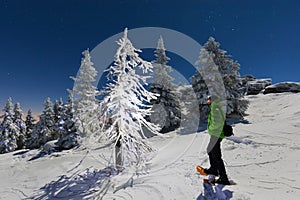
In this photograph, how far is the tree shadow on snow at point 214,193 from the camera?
13.2 ft

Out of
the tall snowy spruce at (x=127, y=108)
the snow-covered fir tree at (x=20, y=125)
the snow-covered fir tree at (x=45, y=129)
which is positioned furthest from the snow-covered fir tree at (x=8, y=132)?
the tall snowy spruce at (x=127, y=108)

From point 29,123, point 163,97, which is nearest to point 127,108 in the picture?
point 163,97

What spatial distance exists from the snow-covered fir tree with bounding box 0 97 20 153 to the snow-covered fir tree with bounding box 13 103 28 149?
2.00 metres

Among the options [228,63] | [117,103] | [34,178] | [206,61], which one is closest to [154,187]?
[117,103]

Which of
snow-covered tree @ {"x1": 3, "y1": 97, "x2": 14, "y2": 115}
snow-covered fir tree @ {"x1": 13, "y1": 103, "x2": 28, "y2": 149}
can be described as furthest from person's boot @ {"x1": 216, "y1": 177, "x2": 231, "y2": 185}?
snow-covered fir tree @ {"x1": 13, "y1": 103, "x2": 28, "y2": 149}

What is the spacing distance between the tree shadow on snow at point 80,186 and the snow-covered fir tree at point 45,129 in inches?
1138

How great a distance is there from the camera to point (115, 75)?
785 cm

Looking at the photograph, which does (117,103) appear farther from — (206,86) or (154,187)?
(206,86)

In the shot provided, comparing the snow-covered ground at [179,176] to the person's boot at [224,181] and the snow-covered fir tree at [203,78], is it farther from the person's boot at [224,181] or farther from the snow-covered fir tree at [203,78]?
the snow-covered fir tree at [203,78]

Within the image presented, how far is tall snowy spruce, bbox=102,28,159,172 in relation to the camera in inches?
277

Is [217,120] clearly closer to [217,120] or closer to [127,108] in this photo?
[217,120]

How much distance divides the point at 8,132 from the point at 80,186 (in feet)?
109

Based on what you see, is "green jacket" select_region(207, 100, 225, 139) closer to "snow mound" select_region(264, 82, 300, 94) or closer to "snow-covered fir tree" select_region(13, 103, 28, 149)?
"snow mound" select_region(264, 82, 300, 94)

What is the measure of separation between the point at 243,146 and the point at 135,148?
5.30m
